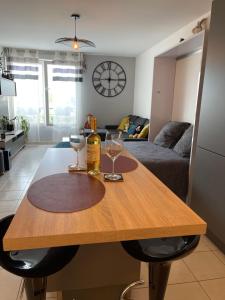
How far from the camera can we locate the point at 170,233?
2.61ft

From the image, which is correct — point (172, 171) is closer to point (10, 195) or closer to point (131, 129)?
point (10, 195)

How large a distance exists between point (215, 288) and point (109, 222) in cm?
135

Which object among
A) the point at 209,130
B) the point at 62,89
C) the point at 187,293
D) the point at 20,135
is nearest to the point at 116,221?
the point at 187,293

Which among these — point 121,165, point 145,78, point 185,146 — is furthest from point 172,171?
point 145,78

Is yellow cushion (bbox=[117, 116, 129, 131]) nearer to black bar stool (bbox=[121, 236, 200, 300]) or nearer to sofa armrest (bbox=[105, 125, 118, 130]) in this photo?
sofa armrest (bbox=[105, 125, 118, 130])

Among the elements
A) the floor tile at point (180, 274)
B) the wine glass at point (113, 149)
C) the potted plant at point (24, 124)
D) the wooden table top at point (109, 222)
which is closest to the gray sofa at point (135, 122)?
the potted plant at point (24, 124)

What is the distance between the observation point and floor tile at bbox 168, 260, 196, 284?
1695mm

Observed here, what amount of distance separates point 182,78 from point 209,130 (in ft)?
6.84

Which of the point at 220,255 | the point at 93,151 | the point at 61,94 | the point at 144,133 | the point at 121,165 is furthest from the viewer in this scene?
the point at 61,94

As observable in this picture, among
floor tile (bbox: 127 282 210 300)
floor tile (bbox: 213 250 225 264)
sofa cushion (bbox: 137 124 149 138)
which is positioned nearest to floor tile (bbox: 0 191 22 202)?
floor tile (bbox: 127 282 210 300)

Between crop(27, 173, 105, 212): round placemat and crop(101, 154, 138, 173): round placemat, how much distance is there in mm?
173

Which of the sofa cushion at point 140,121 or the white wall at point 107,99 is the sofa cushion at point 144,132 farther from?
the white wall at point 107,99

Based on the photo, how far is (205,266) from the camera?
1.85 metres

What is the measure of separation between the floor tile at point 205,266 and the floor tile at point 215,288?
0.04m
